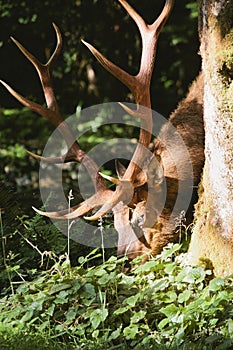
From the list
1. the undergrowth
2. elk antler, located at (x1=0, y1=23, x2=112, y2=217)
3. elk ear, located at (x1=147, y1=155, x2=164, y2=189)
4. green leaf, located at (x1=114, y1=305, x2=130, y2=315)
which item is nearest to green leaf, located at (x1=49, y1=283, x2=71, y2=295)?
the undergrowth

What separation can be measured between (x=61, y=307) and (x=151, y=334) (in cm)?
67

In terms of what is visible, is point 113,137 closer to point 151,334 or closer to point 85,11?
point 85,11

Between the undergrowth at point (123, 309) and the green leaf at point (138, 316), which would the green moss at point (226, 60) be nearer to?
the undergrowth at point (123, 309)

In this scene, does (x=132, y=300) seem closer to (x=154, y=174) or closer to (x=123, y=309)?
(x=123, y=309)

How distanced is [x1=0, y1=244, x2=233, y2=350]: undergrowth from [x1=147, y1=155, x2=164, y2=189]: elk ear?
0.74m

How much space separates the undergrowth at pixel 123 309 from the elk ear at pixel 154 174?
74 centimetres

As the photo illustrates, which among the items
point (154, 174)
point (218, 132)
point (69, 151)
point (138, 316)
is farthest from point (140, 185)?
point (138, 316)

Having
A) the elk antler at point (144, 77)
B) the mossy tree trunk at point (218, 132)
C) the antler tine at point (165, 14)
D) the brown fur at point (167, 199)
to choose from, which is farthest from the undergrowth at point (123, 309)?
the antler tine at point (165, 14)

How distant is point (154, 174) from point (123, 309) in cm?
150

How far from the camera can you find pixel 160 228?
623cm

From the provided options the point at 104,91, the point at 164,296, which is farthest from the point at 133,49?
the point at 164,296

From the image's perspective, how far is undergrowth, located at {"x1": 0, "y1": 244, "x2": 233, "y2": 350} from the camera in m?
4.77

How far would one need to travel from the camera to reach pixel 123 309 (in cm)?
501

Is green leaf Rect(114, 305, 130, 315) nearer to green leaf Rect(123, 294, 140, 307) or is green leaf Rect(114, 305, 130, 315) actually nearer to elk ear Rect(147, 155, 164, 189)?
green leaf Rect(123, 294, 140, 307)
